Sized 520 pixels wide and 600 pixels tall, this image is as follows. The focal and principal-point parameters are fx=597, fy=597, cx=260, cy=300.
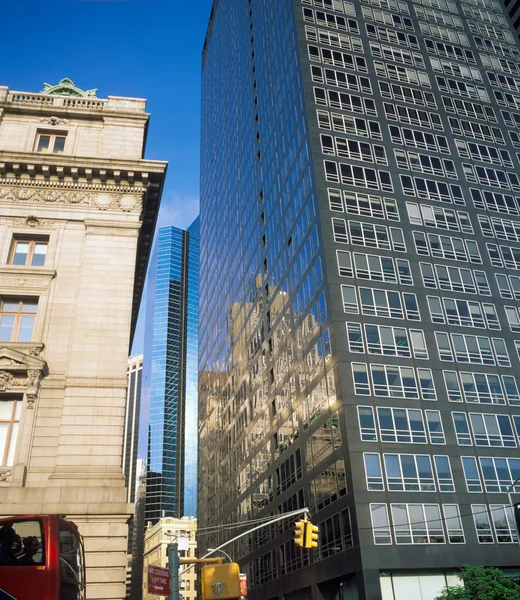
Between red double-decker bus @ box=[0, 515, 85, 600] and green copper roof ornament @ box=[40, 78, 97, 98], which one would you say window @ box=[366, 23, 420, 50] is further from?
red double-decker bus @ box=[0, 515, 85, 600]

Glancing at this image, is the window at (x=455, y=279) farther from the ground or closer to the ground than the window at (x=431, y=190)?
closer to the ground

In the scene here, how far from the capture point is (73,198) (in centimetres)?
3212

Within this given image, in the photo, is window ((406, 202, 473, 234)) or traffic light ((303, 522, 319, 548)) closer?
traffic light ((303, 522, 319, 548))

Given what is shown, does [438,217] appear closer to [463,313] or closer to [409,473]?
[463,313]

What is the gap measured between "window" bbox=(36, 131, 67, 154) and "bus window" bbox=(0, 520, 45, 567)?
2454 centimetres

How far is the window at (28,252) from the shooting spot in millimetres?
30422

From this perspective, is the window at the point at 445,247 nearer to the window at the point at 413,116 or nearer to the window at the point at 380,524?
the window at the point at 413,116

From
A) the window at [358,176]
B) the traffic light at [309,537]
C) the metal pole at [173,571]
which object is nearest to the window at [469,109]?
the window at [358,176]

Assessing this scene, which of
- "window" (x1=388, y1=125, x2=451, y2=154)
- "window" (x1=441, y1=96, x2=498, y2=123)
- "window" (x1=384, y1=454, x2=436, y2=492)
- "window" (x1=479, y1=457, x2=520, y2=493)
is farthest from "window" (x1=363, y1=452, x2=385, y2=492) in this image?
"window" (x1=441, y1=96, x2=498, y2=123)

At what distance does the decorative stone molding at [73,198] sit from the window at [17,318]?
4724 mm

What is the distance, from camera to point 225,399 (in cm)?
10006

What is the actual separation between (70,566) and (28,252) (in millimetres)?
19688

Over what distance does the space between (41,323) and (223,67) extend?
10528 centimetres

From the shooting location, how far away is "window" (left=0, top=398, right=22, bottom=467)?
2502 centimetres
